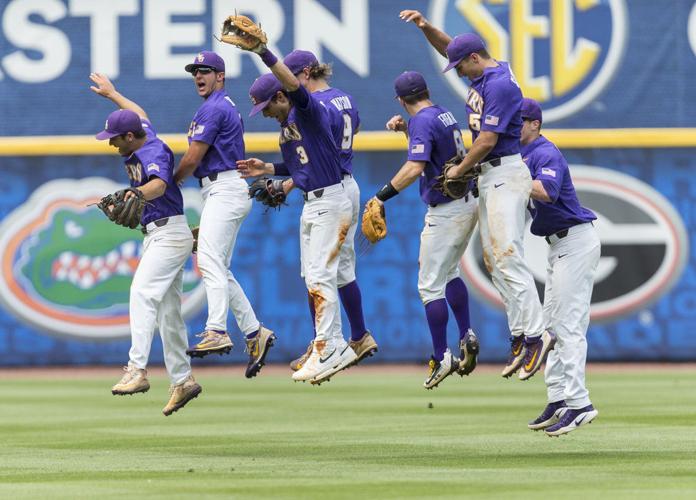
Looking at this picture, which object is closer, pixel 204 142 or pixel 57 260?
pixel 204 142

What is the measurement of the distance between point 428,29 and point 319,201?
1.64 metres

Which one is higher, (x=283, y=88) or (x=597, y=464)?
(x=283, y=88)

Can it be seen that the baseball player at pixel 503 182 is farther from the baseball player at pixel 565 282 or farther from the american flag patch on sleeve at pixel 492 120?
the baseball player at pixel 565 282

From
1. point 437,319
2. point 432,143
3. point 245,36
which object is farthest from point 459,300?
point 245,36

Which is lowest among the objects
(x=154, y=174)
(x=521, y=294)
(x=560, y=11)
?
(x=521, y=294)

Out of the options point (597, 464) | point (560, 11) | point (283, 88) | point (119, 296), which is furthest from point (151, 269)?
point (560, 11)

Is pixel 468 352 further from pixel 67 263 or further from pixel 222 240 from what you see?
pixel 67 263

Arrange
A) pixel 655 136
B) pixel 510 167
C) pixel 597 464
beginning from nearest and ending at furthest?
pixel 597 464 → pixel 510 167 → pixel 655 136

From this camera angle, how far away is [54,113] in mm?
21281

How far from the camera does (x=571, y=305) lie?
1073cm

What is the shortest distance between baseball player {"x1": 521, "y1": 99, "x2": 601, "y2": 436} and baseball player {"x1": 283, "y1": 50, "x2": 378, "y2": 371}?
78.2 inches

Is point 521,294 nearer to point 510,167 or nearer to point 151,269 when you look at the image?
point 510,167

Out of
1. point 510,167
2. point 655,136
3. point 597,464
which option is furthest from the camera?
point 655,136

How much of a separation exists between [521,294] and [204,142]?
2835mm
